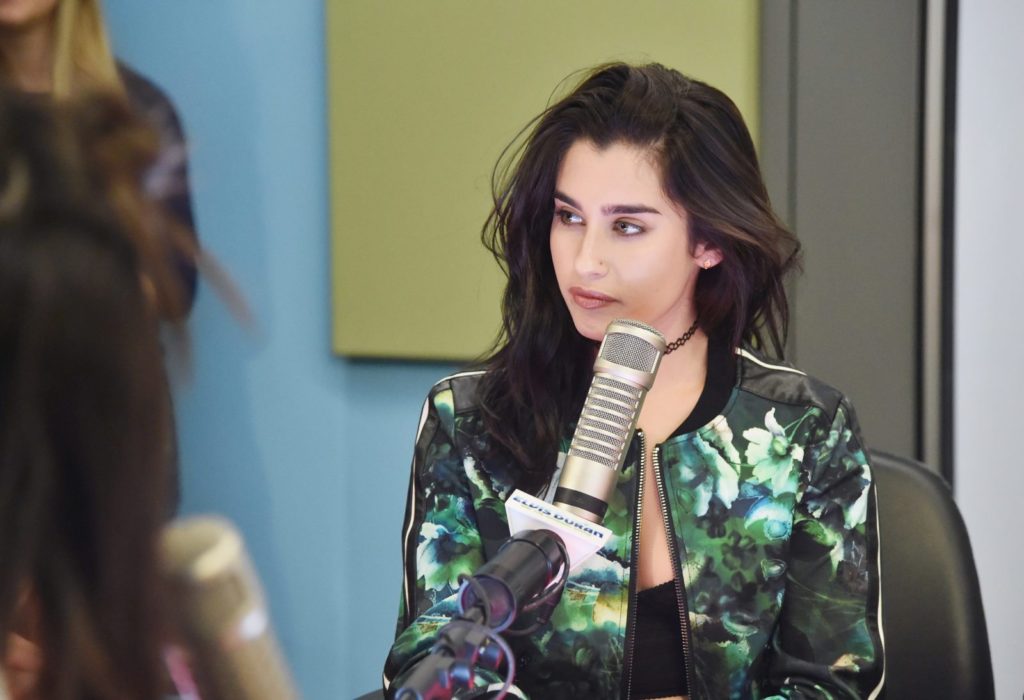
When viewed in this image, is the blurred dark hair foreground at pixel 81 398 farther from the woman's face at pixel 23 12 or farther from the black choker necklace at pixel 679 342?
the woman's face at pixel 23 12

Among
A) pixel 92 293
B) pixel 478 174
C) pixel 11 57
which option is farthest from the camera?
pixel 478 174

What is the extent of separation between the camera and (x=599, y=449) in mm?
895

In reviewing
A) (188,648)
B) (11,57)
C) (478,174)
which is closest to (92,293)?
(188,648)

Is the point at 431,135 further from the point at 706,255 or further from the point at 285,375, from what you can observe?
the point at 706,255

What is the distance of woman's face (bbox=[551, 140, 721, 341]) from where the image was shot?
130 cm

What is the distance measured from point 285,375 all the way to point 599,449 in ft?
5.20

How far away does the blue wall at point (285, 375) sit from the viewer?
231cm

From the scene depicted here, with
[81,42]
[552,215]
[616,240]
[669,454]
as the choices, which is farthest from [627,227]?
[81,42]

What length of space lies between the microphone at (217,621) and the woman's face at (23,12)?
5.16ft

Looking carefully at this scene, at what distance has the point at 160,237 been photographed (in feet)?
1.51

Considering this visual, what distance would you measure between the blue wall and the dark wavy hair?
86 centimetres

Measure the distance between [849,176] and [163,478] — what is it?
167 centimetres

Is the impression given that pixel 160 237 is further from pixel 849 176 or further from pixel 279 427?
pixel 279 427

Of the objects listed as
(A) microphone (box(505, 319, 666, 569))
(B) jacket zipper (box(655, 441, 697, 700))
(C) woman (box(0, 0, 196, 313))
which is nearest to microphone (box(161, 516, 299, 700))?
(A) microphone (box(505, 319, 666, 569))
